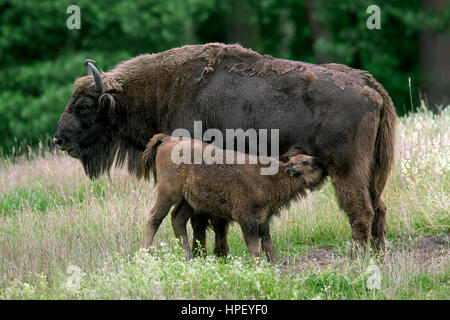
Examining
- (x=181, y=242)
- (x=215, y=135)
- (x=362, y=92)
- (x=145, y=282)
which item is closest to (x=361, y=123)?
(x=362, y=92)

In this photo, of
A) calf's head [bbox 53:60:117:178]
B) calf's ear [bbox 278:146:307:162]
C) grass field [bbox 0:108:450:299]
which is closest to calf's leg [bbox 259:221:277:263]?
grass field [bbox 0:108:450:299]

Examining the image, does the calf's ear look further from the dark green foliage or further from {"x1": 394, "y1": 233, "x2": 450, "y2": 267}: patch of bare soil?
the dark green foliage

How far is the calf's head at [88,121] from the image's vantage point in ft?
26.2

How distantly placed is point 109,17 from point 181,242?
14.1 meters

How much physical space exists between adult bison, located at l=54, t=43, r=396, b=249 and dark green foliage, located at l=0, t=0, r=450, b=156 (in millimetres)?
10871

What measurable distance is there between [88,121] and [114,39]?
1323 centimetres

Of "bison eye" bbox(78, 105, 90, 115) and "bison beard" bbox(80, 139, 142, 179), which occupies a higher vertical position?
"bison eye" bbox(78, 105, 90, 115)

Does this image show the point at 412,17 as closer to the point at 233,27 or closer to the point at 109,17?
the point at 233,27

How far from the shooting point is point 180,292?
5906 mm

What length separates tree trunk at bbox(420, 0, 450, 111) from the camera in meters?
19.8

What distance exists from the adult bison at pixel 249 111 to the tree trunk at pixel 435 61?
43.6ft

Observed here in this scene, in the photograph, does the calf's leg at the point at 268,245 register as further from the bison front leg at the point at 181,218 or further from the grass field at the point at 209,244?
the bison front leg at the point at 181,218

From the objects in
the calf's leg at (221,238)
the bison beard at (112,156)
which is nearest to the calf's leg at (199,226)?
the calf's leg at (221,238)

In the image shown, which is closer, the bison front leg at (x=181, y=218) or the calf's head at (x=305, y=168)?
the calf's head at (x=305, y=168)
